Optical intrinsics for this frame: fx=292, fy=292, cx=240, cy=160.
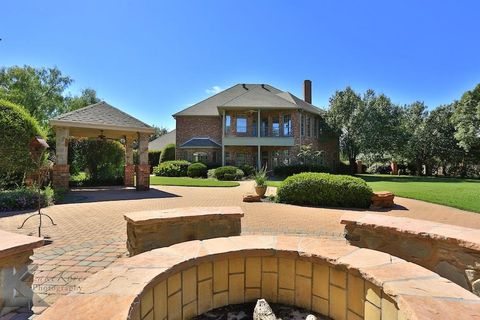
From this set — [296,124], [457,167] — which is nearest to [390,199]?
[296,124]

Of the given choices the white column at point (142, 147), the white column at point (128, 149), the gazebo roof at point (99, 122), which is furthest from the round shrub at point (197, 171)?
the white column at point (142, 147)

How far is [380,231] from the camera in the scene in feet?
12.5

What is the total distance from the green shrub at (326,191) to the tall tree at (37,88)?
33280 mm

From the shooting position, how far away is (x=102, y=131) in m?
15.6

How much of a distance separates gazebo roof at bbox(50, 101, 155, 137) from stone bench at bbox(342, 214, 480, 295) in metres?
13.2

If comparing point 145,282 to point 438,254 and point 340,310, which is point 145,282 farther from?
point 438,254

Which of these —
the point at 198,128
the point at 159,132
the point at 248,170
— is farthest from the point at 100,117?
the point at 159,132

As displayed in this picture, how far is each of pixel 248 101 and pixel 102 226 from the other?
21865 millimetres

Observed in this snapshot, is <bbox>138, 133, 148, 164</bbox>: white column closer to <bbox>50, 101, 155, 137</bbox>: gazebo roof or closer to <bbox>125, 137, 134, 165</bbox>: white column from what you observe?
<bbox>50, 101, 155, 137</bbox>: gazebo roof

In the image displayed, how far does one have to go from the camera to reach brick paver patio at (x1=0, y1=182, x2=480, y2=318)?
3.88 m

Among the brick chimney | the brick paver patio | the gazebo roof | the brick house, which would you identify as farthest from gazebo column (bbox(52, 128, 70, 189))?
the brick chimney

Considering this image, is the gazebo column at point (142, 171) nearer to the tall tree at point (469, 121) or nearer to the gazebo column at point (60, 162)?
the gazebo column at point (60, 162)

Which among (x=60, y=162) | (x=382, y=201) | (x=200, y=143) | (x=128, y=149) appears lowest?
(x=382, y=201)

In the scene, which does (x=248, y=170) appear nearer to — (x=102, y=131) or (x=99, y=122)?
(x=102, y=131)
